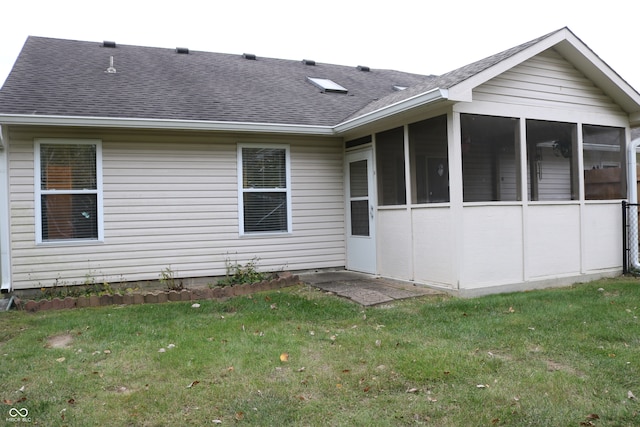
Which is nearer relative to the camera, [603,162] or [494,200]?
[494,200]

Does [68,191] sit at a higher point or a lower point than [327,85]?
lower

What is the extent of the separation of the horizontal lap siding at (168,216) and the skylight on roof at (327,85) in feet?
7.32

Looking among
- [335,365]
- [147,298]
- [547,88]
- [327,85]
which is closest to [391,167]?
[547,88]

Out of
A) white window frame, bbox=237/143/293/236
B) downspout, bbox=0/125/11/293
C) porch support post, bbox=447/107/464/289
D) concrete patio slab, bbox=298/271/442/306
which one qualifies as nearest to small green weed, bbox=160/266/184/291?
white window frame, bbox=237/143/293/236

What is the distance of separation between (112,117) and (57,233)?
6.28 ft

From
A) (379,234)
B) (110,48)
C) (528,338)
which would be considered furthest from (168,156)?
(528,338)

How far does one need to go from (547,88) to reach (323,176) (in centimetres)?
386

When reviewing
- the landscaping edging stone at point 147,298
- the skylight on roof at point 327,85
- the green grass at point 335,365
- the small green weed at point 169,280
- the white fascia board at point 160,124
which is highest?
the skylight on roof at point 327,85

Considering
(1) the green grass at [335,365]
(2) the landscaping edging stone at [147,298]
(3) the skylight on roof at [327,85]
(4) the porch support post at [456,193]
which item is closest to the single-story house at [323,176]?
(4) the porch support post at [456,193]

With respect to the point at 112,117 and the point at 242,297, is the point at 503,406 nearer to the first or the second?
Answer: the point at 242,297

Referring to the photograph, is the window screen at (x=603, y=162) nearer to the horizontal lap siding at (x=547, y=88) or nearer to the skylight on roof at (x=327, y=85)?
the horizontal lap siding at (x=547, y=88)

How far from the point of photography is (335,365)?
13.2 feet

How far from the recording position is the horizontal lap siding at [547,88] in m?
6.98

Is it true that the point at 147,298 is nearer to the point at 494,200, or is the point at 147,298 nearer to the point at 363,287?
the point at 363,287
